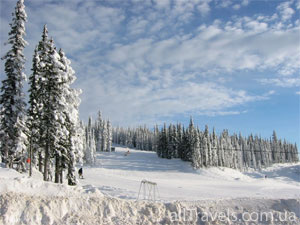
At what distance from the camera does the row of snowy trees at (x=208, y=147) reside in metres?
80.5

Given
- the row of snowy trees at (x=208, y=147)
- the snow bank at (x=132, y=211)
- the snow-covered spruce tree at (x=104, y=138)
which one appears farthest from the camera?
the snow-covered spruce tree at (x=104, y=138)

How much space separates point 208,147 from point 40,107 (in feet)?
209

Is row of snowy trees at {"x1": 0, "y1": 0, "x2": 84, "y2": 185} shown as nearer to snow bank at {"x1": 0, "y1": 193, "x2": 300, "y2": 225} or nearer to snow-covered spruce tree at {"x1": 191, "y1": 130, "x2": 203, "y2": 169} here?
snow bank at {"x1": 0, "y1": 193, "x2": 300, "y2": 225}

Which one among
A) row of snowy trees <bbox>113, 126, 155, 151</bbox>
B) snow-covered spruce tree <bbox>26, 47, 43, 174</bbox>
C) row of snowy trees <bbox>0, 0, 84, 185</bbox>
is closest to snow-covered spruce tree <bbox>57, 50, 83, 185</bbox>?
row of snowy trees <bbox>0, 0, 84, 185</bbox>

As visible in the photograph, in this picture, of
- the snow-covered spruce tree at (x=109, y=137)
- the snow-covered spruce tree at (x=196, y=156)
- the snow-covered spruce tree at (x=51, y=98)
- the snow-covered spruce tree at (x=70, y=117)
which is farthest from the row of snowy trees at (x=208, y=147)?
the snow-covered spruce tree at (x=51, y=98)

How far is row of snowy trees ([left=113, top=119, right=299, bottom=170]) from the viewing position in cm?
8050

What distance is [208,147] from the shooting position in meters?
82.9

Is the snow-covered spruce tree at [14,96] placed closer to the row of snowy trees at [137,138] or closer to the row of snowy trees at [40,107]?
the row of snowy trees at [40,107]

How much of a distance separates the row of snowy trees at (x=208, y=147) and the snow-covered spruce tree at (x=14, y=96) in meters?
54.6

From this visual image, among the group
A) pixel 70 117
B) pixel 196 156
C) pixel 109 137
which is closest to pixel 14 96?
pixel 70 117

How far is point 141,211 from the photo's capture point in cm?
1592

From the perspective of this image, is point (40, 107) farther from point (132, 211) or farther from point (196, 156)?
point (196, 156)

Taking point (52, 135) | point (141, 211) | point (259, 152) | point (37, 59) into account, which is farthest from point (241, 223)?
point (259, 152)

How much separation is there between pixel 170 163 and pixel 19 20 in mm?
66509
